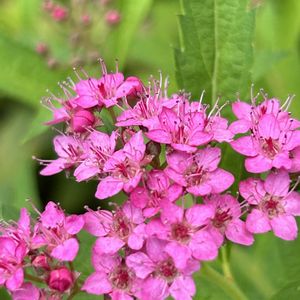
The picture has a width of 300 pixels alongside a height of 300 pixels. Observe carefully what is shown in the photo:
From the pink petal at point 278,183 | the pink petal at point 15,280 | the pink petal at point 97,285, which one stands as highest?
the pink petal at point 278,183

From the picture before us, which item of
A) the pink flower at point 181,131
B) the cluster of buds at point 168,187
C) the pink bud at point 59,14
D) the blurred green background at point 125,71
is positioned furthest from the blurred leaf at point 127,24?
the pink flower at point 181,131

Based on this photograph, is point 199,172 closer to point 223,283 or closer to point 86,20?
point 223,283

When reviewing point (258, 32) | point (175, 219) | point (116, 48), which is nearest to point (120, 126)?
point (175, 219)

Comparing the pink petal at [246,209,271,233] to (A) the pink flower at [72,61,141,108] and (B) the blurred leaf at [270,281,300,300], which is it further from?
(A) the pink flower at [72,61,141,108]

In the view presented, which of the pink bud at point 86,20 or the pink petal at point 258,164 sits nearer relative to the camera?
the pink petal at point 258,164

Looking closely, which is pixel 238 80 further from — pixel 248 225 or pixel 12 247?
pixel 12 247

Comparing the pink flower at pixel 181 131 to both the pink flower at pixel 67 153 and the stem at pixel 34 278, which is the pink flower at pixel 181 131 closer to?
the pink flower at pixel 67 153

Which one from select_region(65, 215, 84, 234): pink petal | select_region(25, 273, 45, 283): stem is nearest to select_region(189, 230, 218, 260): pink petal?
select_region(65, 215, 84, 234): pink petal
